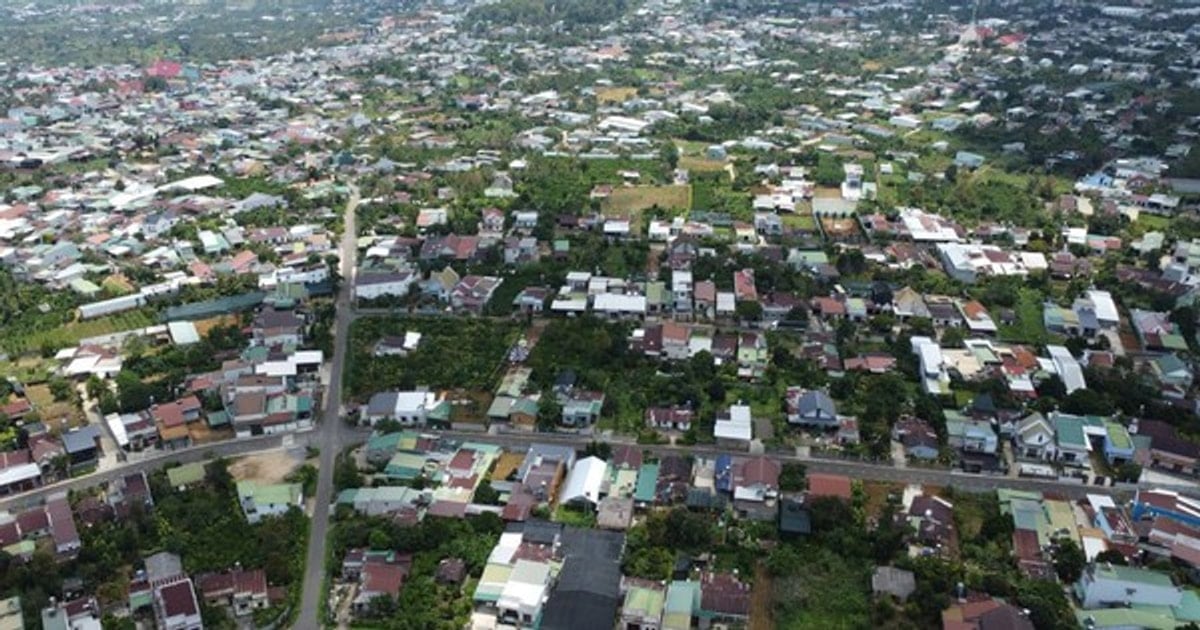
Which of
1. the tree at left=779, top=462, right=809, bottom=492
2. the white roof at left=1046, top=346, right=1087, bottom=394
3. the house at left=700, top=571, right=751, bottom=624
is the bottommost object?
the white roof at left=1046, top=346, right=1087, bottom=394

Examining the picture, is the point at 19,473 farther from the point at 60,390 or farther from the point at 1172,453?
the point at 1172,453

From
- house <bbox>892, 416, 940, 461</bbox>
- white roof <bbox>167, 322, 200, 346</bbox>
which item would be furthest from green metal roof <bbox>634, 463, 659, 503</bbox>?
white roof <bbox>167, 322, 200, 346</bbox>

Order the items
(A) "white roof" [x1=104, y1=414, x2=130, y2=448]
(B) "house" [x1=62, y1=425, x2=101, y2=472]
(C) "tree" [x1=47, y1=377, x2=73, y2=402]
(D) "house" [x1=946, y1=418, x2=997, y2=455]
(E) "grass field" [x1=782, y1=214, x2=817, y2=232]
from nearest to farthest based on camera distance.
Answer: (D) "house" [x1=946, y1=418, x2=997, y2=455]
(B) "house" [x1=62, y1=425, x2=101, y2=472]
(A) "white roof" [x1=104, y1=414, x2=130, y2=448]
(C) "tree" [x1=47, y1=377, x2=73, y2=402]
(E) "grass field" [x1=782, y1=214, x2=817, y2=232]

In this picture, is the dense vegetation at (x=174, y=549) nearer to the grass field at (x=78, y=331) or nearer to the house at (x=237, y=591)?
the house at (x=237, y=591)

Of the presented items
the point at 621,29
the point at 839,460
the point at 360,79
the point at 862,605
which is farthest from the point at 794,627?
the point at 621,29

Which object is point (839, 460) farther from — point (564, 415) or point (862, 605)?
point (564, 415)

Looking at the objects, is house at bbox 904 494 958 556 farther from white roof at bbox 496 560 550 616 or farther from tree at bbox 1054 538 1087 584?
white roof at bbox 496 560 550 616

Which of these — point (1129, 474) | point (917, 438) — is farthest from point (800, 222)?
point (1129, 474)

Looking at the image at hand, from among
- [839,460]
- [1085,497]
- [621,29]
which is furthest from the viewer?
[621,29]
